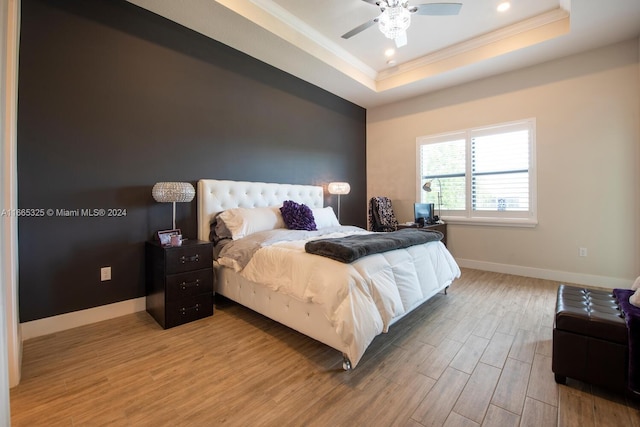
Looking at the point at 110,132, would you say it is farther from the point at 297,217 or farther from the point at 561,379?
the point at 561,379

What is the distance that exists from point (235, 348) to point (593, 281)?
174 inches

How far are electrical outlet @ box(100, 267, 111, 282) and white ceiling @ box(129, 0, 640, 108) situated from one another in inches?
101

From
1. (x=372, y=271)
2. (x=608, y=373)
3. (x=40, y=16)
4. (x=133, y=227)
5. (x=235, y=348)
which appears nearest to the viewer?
(x=608, y=373)

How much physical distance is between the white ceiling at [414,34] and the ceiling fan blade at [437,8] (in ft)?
1.80

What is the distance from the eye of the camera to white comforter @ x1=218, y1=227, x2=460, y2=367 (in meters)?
1.74

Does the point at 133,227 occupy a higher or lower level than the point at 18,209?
lower

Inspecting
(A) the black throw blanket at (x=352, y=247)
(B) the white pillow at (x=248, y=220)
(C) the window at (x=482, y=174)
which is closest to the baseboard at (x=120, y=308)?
(C) the window at (x=482, y=174)

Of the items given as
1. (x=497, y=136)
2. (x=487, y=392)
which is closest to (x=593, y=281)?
(x=497, y=136)

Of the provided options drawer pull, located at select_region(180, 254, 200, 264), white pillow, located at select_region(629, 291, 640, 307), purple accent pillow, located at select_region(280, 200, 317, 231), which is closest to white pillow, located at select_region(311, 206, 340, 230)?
purple accent pillow, located at select_region(280, 200, 317, 231)

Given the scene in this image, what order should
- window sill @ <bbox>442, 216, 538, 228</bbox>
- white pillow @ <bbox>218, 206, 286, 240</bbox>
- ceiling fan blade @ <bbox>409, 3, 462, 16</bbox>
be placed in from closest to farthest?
ceiling fan blade @ <bbox>409, 3, 462, 16</bbox> → white pillow @ <bbox>218, 206, 286, 240</bbox> → window sill @ <bbox>442, 216, 538, 228</bbox>

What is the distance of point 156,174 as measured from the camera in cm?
286

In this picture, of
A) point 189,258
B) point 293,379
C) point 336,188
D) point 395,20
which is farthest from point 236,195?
point 395,20

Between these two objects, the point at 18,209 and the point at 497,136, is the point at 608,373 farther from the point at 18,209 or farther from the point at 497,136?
the point at 18,209

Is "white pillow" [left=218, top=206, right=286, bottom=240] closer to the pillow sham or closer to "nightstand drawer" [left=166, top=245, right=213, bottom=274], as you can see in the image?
the pillow sham
